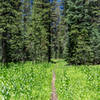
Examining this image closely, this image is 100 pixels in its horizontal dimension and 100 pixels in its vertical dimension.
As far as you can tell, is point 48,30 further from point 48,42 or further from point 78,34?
point 78,34

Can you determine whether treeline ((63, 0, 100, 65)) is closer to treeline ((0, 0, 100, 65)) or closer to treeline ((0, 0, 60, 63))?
treeline ((0, 0, 100, 65))

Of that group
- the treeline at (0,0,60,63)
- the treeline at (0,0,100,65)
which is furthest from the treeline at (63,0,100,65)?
the treeline at (0,0,60,63)

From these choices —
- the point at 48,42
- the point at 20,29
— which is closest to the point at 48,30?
the point at 48,42

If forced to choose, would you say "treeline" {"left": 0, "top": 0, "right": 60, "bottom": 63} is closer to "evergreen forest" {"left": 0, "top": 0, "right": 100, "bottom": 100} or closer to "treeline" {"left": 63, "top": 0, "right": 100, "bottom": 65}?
"evergreen forest" {"left": 0, "top": 0, "right": 100, "bottom": 100}

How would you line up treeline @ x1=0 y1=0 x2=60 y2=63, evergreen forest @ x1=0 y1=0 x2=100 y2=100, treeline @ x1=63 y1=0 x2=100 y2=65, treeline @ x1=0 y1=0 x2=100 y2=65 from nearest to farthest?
evergreen forest @ x1=0 y1=0 x2=100 y2=100, treeline @ x1=0 y1=0 x2=60 y2=63, treeline @ x1=0 y1=0 x2=100 y2=65, treeline @ x1=63 y1=0 x2=100 y2=65

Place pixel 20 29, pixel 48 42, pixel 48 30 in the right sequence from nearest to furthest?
pixel 20 29 → pixel 48 42 → pixel 48 30

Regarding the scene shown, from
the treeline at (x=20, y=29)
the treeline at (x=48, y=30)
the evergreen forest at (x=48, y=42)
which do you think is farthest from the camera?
the treeline at (x=48, y=30)

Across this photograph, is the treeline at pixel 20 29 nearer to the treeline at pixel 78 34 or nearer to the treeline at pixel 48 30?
the treeline at pixel 48 30

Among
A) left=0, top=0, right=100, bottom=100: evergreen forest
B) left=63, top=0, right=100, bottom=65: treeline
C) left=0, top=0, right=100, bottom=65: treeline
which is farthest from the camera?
left=63, top=0, right=100, bottom=65: treeline

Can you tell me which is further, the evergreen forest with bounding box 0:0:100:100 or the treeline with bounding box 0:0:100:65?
the treeline with bounding box 0:0:100:65

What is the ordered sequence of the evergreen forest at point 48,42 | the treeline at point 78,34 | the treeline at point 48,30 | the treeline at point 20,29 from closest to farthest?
the evergreen forest at point 48,42 < the treeline at point 20,29 < the treeline at point 48,30 < the treeline at point 78,34

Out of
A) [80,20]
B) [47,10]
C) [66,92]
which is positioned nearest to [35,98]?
[66,92]

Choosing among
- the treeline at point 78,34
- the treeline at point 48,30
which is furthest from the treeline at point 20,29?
the treeline at point 78,34

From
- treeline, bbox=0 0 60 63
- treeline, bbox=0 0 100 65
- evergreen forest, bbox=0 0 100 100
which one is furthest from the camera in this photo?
treeline, bbox=0 0 100 65
